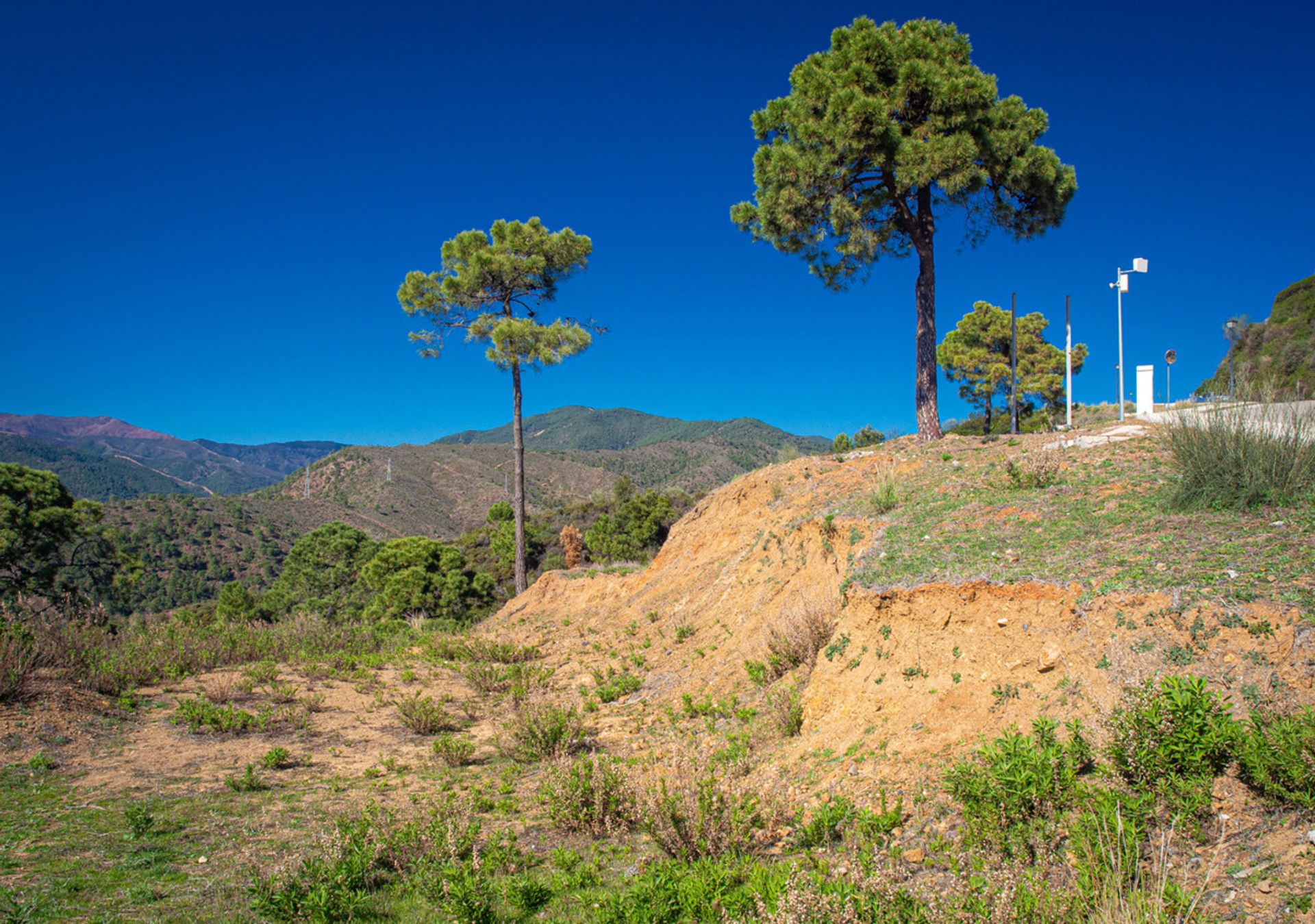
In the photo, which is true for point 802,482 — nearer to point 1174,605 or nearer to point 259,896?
point 1174,605

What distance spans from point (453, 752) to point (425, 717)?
4.40ft

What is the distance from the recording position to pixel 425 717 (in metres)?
8.06

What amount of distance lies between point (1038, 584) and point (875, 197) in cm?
1171

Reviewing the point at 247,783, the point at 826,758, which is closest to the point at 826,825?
the point at 826,758

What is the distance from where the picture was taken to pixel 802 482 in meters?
13.1

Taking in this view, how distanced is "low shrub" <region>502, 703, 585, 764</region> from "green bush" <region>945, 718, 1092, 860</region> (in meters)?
3.92

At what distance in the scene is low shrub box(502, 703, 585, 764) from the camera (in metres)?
6.86

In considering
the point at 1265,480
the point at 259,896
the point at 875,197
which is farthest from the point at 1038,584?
the point at 875,197

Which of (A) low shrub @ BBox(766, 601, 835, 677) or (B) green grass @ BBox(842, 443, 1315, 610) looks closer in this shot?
(B) green grass @ BBox(842, 443, 1315, 610)

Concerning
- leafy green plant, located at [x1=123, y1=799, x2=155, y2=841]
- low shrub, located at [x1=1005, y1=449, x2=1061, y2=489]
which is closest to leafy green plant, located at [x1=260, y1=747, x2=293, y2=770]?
leafy green plant, located at [x1=123, y1=799, x2=155, y2=841]

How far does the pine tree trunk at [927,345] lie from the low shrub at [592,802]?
35.4 feet

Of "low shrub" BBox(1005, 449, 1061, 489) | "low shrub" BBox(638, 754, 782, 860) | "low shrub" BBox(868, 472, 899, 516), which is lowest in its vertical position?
"low shrub" BBox(638, 754, 782, 860)

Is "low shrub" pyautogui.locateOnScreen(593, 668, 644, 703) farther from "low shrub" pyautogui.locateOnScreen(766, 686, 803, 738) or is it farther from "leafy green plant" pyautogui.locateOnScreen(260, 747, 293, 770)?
"leafy green plant" pyautogui.locateOnScreen(260, 747, 293, 770)

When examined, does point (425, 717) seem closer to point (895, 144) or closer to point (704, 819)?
point (704, 819)
